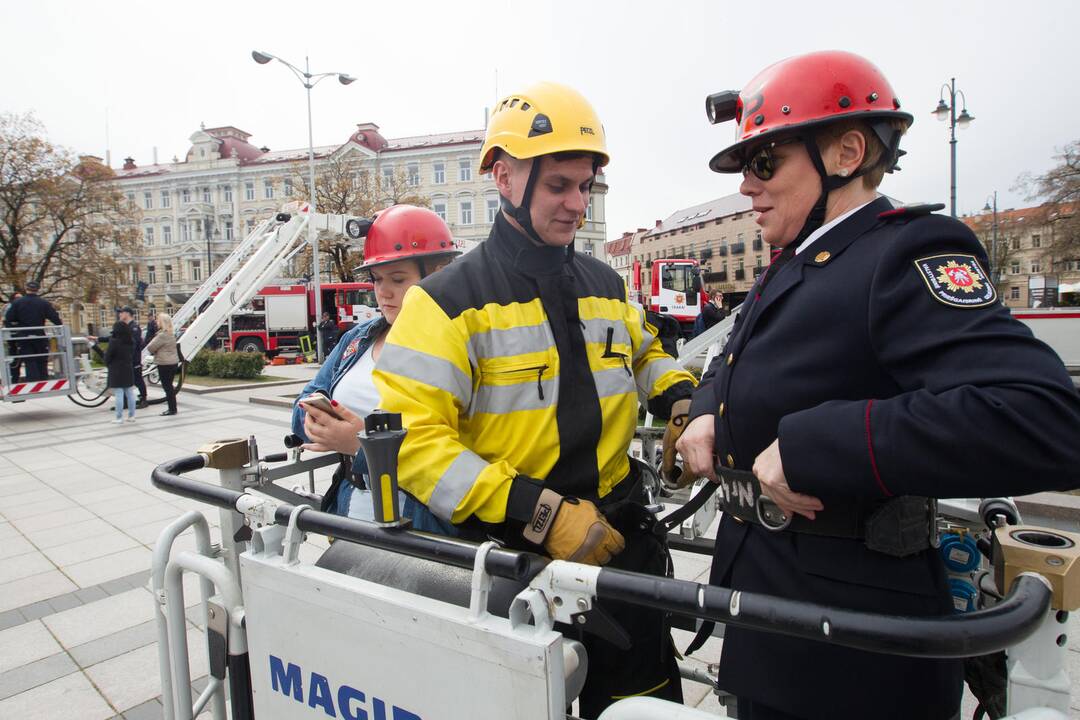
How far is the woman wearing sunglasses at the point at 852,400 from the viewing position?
895mm

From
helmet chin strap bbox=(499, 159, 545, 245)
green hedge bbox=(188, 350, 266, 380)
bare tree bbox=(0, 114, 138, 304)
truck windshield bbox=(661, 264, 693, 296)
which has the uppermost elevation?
bare tree bbox=(0, 114, 138, 304)

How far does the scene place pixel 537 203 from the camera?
1643mm

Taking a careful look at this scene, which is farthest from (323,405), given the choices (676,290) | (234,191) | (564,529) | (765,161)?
(234,191)

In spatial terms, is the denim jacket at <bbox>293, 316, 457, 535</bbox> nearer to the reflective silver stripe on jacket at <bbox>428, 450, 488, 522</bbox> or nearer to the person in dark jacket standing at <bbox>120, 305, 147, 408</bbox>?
the reflective silver stripe on jacket at <bbox>428, 450, 488, 522</bbox>

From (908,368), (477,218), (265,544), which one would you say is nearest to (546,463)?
(265,544)

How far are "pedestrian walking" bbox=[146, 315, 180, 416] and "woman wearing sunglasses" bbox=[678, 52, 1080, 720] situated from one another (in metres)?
11.4

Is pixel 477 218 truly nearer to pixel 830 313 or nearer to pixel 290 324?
pixel 290 324

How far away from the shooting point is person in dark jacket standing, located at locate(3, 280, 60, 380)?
10.2 metres

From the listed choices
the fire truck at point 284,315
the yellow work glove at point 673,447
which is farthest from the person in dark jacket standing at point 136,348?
the fire truck at point 284,315

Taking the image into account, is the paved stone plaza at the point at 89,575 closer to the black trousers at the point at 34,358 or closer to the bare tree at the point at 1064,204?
the black trousers at the point at 34,358

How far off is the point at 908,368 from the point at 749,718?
2.71 ft

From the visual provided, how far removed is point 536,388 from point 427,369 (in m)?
0.29

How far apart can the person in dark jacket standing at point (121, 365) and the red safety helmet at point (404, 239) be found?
9236 mm

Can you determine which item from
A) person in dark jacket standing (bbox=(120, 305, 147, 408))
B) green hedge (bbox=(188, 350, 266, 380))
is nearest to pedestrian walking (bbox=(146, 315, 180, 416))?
person in dark jacket standing (bbox=(120, 305, 147, 408))
